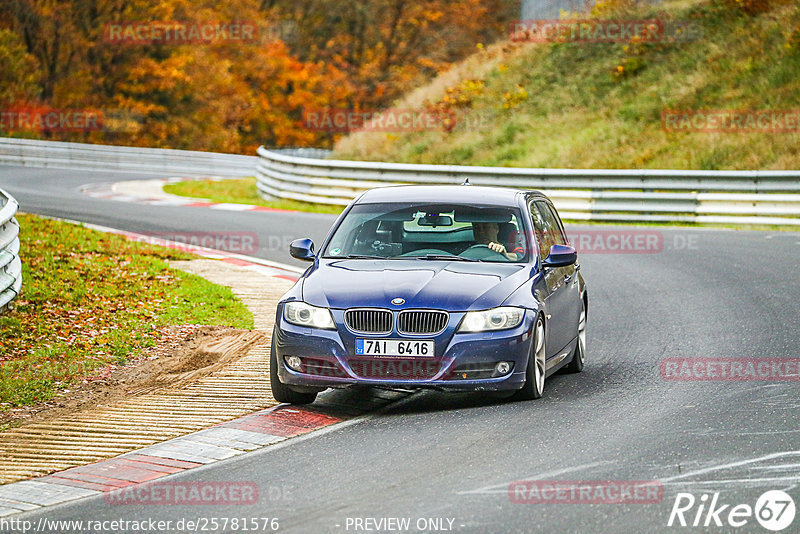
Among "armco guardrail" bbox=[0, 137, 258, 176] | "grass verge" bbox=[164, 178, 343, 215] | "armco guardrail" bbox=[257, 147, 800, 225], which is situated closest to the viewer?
"armco guardrail" bbox=[257, 147, 800, 225]

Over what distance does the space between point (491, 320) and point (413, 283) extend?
2.15 feet

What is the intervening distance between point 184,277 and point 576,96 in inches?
906

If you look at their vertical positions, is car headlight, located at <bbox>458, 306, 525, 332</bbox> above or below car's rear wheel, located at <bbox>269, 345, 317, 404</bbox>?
above

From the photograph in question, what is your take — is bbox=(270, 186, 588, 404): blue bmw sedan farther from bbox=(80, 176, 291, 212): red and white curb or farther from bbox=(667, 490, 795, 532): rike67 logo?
bbox=(80, 176, 291, 212): red and white curb

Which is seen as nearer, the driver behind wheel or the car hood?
the car hood

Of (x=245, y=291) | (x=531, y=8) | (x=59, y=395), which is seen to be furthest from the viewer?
(x=531, y=8)

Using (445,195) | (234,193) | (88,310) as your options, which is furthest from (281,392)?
(234,193)

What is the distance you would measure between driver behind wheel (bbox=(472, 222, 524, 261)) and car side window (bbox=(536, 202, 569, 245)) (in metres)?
0.99

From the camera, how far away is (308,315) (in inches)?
→ 334

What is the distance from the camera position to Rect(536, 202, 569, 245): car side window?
10574mm

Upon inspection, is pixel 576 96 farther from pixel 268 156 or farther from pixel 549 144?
pixel 268 156

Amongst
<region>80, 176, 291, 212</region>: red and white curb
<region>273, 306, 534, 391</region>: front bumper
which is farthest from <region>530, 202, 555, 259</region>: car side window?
<region>80, 176, 291, 212</region>: red and white curb

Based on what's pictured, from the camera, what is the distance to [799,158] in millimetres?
26750

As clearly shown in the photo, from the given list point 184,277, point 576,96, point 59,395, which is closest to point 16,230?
point 184,277
